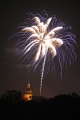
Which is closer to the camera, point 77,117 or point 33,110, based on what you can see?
point 77,117

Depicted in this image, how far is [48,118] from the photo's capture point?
57406mm

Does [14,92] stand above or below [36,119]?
above

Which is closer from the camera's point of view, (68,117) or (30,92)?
(68,117)

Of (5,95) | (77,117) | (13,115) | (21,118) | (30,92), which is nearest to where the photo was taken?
(77,117)

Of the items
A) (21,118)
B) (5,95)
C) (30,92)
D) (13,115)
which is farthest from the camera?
(30,92)

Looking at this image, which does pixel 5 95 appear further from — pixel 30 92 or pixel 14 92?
pixel 30 92

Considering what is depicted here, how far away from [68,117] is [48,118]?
3.74 metres

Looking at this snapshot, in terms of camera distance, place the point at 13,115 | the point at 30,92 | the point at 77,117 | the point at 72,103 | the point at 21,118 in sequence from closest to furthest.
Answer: the point at 77,117
the point at 21,118
the point at 13,115
the point at 72,103
the point at 30,92

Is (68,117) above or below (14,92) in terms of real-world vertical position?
below

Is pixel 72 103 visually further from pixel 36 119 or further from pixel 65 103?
pixel 36 119

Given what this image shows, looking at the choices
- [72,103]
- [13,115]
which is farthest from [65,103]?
[13,115]

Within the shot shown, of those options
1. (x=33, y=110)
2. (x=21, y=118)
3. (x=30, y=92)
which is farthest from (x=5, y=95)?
(x=21, y=118)

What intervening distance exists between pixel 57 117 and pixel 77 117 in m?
3.91

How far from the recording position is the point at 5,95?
13050 centimetres
